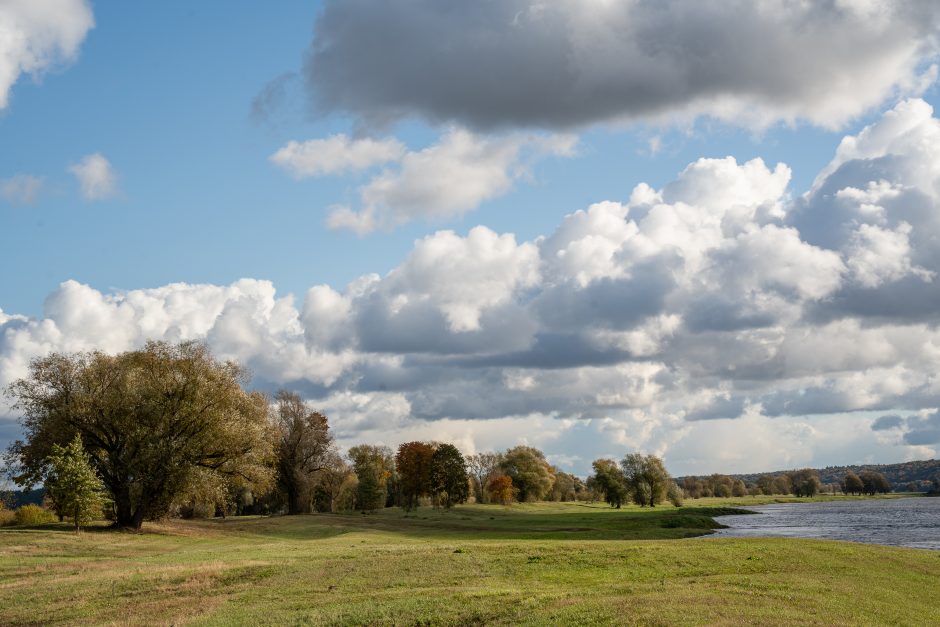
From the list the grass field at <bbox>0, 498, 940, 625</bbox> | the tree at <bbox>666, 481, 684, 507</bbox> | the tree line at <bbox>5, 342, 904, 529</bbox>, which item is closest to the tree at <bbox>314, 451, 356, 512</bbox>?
the tree line at <bbox>5, 342, 904, 529</bbox>

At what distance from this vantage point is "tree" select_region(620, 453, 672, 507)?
162000mm

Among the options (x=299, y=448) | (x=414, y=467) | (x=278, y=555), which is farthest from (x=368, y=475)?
(x=278, y=555)

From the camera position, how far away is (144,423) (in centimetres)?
6644

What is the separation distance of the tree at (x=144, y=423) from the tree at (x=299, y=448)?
32.5 metres

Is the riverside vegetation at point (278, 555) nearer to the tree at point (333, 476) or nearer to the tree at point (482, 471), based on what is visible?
the tree at point (333, 476)

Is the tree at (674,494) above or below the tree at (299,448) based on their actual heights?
below

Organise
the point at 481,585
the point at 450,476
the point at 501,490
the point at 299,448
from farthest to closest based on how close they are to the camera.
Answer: the point at 501,490, the point at 450,476, the point at 299,448, the point at 481,585

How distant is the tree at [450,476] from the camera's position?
134 metres

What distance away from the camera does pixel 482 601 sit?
25422mm

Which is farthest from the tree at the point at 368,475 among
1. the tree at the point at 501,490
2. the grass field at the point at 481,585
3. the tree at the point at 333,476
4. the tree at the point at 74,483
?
the grass field at the point at 481,585

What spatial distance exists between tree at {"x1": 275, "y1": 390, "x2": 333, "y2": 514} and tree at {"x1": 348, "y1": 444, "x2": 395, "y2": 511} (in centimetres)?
2868

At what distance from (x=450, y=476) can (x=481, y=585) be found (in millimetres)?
105939

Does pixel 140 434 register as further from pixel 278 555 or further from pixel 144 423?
pixel 278 555

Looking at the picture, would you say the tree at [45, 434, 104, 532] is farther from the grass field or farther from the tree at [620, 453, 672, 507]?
the tree at [620, 453, 672, 507]
